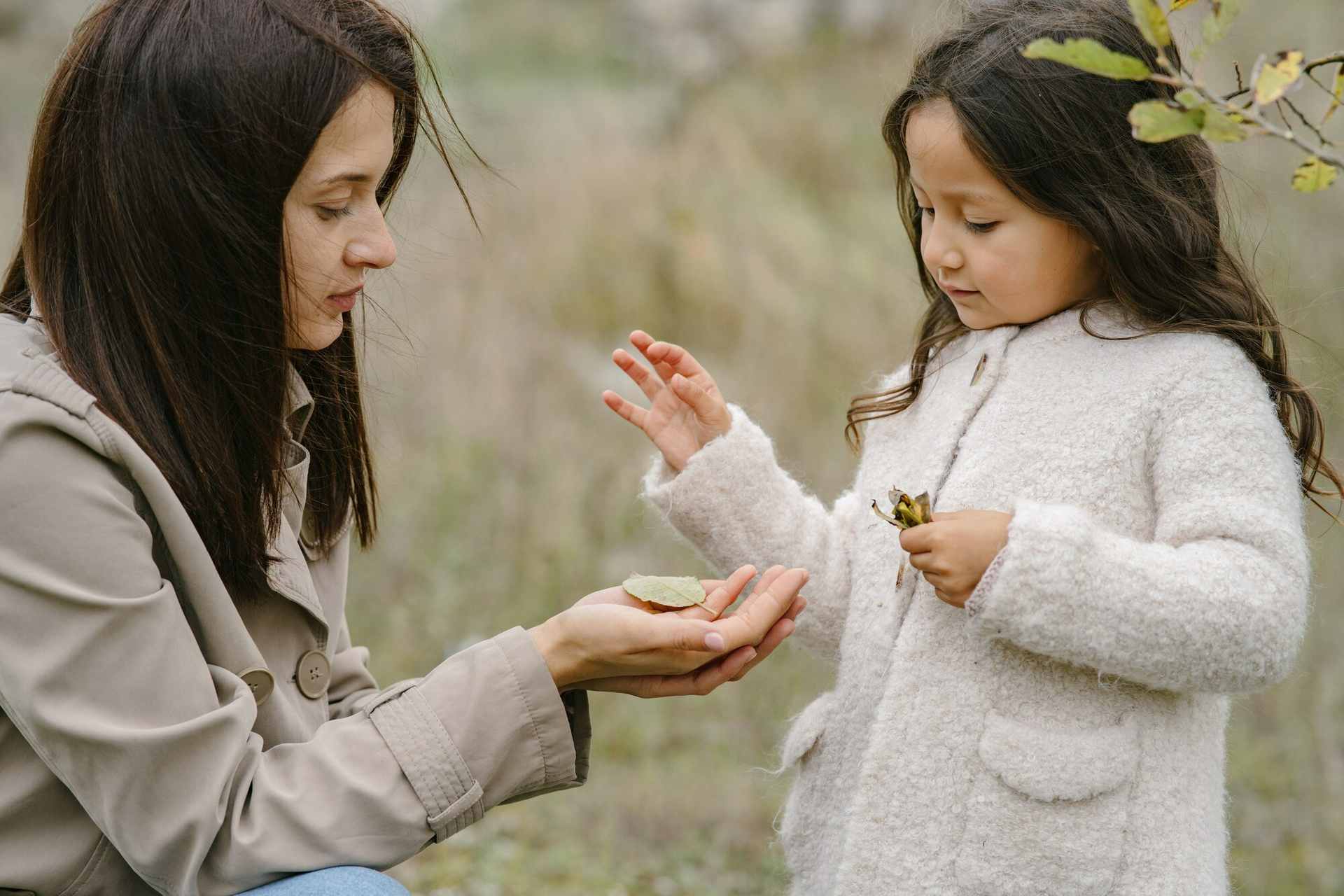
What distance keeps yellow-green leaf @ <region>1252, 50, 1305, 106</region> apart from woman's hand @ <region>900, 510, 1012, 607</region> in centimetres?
73

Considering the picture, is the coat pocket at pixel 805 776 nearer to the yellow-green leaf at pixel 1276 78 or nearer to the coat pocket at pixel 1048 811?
the coat pocket at pixel 1048 811

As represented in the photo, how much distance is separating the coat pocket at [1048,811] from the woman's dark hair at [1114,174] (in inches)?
22.6

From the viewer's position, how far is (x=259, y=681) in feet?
5.75

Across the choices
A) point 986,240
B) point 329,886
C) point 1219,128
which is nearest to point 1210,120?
point 1219,128

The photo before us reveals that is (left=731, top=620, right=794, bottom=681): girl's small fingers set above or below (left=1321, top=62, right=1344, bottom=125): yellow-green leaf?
below

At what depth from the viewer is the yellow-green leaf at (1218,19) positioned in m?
1.04

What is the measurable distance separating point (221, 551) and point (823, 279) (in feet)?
14.9

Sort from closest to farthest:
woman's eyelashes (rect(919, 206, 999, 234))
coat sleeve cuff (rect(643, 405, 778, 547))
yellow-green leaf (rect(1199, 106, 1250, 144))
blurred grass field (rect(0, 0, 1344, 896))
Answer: yellow-green leaf (rect(1199, 106, 1250, 144)) < woman's eyelashes (rect(919, 206, 999, 234)) < coat sleeve cuff (rect(643, 405, 778, 547)) < blurred grass field (rect(0, 0, 1344, 896))

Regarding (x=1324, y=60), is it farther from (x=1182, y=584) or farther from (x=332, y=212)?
(x=332, y=212)

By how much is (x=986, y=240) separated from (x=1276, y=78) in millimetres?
769

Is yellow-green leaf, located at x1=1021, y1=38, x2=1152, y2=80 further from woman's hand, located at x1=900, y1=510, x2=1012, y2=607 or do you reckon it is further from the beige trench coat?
the beige trench coat

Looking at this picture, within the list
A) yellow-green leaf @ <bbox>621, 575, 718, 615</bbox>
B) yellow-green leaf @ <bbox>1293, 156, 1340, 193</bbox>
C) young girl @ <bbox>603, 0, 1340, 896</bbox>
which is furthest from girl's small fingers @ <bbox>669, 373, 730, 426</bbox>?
yellow-green leaf @ <bbox>1293, 156, 1340, 193</bbox>

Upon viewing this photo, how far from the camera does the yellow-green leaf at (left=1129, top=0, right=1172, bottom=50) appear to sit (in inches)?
42.3

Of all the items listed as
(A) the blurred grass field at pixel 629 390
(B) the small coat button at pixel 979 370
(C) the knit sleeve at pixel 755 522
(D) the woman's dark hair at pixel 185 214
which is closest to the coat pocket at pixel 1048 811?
(C) the knit sleeve at pixel 755 522
